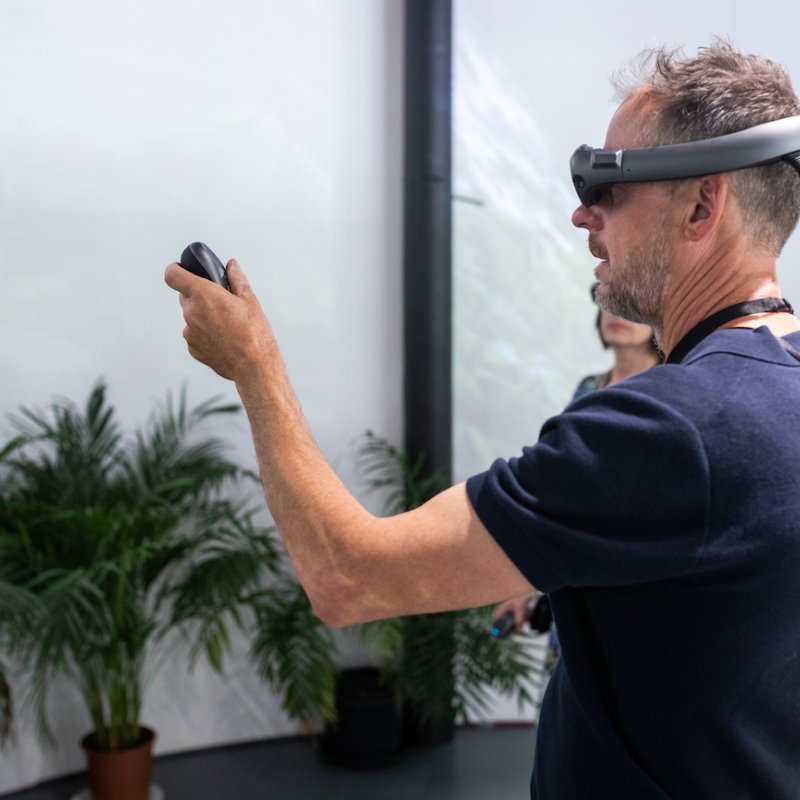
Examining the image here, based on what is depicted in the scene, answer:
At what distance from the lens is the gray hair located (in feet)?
3.38

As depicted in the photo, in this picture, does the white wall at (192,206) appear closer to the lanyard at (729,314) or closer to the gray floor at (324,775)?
the gray floor at (324,775)

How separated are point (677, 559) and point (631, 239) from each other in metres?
0.39

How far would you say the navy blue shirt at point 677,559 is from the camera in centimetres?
85

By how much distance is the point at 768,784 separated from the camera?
37.4 inches

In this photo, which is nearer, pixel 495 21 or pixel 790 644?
pixel 790 644

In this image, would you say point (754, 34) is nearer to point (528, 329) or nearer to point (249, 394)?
point (528, 329)

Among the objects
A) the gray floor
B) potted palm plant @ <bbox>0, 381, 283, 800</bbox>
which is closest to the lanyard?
potted palm plant @ <bbox>0, 381, 283, 800</bbox>

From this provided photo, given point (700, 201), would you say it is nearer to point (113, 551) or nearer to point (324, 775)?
point (113, 551)

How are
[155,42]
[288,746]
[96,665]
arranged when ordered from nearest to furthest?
[96,665] < [155,42] < [288,746]

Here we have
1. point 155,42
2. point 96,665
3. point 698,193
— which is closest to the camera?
point 698,193

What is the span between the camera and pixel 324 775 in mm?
3748

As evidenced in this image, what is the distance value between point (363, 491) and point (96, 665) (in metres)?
1.34

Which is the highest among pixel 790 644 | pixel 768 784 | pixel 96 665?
pixel 790 644

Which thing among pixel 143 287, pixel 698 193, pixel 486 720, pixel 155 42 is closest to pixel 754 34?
pixel 155 42
